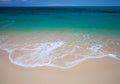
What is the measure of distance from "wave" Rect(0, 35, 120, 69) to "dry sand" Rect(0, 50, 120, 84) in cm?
12

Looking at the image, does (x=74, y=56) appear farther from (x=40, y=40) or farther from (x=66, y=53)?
(x=40, y=40)

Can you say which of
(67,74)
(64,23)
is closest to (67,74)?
(67,74)

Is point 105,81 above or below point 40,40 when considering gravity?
above

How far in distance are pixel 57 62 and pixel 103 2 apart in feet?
20.1

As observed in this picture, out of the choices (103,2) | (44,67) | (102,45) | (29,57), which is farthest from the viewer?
(103,2)

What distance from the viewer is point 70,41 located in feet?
9.89

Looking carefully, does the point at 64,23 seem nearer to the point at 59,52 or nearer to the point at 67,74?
the point at 59,52

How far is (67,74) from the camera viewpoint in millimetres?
1852

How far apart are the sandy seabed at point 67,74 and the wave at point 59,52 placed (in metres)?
0.11

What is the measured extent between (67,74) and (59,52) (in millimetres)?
669

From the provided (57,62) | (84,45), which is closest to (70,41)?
(84,45)

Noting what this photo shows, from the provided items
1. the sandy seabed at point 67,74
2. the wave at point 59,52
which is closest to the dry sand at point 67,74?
the sandy seabed at point 67,74

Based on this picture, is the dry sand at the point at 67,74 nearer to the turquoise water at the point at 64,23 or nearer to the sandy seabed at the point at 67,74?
the sandy seabed at the point at 67,74

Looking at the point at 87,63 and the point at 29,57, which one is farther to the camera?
the point at 29,57
